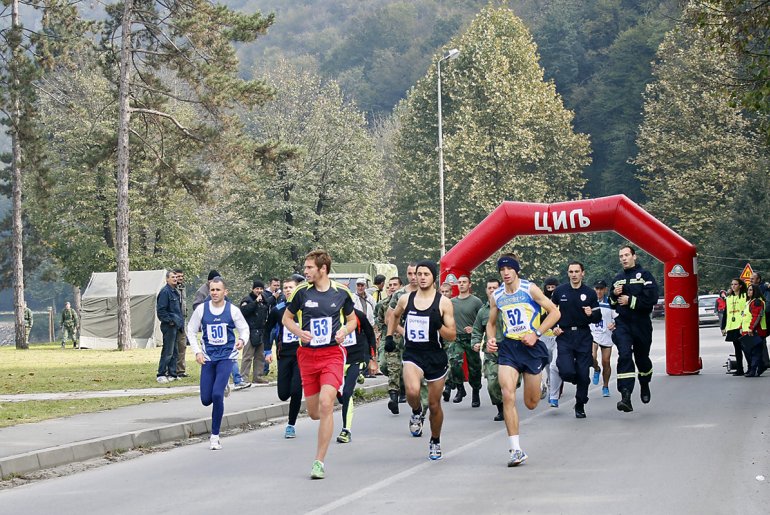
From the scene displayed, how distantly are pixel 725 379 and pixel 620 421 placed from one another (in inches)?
322

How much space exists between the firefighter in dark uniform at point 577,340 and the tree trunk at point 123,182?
24822mm

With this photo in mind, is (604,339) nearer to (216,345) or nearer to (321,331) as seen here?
(216,345)

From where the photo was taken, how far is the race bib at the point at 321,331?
10.8 meters

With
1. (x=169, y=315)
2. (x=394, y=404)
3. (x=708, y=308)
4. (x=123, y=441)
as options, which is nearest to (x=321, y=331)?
(x=123, y=441)

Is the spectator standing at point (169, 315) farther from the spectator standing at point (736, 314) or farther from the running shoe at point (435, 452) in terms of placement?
the running shoe at point (435, 452)

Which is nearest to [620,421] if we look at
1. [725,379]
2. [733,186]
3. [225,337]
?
[225,337]

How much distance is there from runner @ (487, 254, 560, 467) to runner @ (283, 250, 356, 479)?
1.43 m

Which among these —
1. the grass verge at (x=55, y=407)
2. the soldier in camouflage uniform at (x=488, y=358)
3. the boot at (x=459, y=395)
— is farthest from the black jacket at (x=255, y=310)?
the soldier in camouflage uniform at (x=488, y=358)

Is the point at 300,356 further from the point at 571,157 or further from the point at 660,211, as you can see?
the point at 571,157

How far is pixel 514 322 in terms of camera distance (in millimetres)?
11391

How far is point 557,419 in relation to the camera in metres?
15.0

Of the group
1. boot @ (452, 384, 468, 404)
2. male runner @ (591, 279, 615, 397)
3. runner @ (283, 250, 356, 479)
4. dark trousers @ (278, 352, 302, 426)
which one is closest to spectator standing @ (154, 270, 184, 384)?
boot @ (452, 384, 468, 404)

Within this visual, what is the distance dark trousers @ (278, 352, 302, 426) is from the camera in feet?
44.3

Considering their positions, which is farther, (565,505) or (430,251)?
(430,251)
